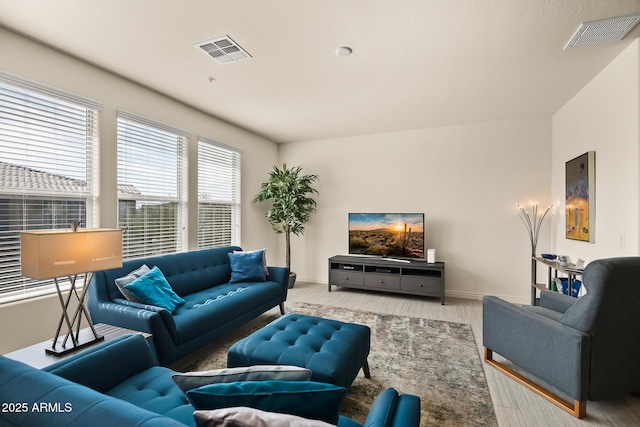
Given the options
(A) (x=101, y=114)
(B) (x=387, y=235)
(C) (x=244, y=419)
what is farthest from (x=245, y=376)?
Answer: (B) (x=387, y=235)

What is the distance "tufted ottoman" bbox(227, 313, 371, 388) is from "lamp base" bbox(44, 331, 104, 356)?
844 millimetres

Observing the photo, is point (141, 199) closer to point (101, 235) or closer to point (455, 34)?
point (101, 235)

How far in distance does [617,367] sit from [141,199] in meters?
4.26

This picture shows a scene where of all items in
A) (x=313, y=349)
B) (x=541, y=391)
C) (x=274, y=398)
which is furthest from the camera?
(x=541, y=391)

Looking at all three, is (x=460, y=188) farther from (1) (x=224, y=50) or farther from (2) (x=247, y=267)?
(1) (x=224, y=50)

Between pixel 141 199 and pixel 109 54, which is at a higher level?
pixel 109 54

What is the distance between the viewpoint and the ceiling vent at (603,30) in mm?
2055

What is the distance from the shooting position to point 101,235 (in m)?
1.79

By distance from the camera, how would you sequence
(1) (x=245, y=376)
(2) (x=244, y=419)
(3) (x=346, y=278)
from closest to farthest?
(2) (x=244, y=419) < (1) (x=245, y=376) < (3) (x=346, y=278)

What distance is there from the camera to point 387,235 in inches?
189

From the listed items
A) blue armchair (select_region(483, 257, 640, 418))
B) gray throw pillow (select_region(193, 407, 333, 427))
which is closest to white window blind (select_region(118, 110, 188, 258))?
gray throw pillow (select_region(193, 407, 333, 427))

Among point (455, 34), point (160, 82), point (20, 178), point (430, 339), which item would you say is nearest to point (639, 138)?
point (455, 34)

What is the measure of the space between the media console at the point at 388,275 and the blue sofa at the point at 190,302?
1.39 metres

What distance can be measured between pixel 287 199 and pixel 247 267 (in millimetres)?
1714
